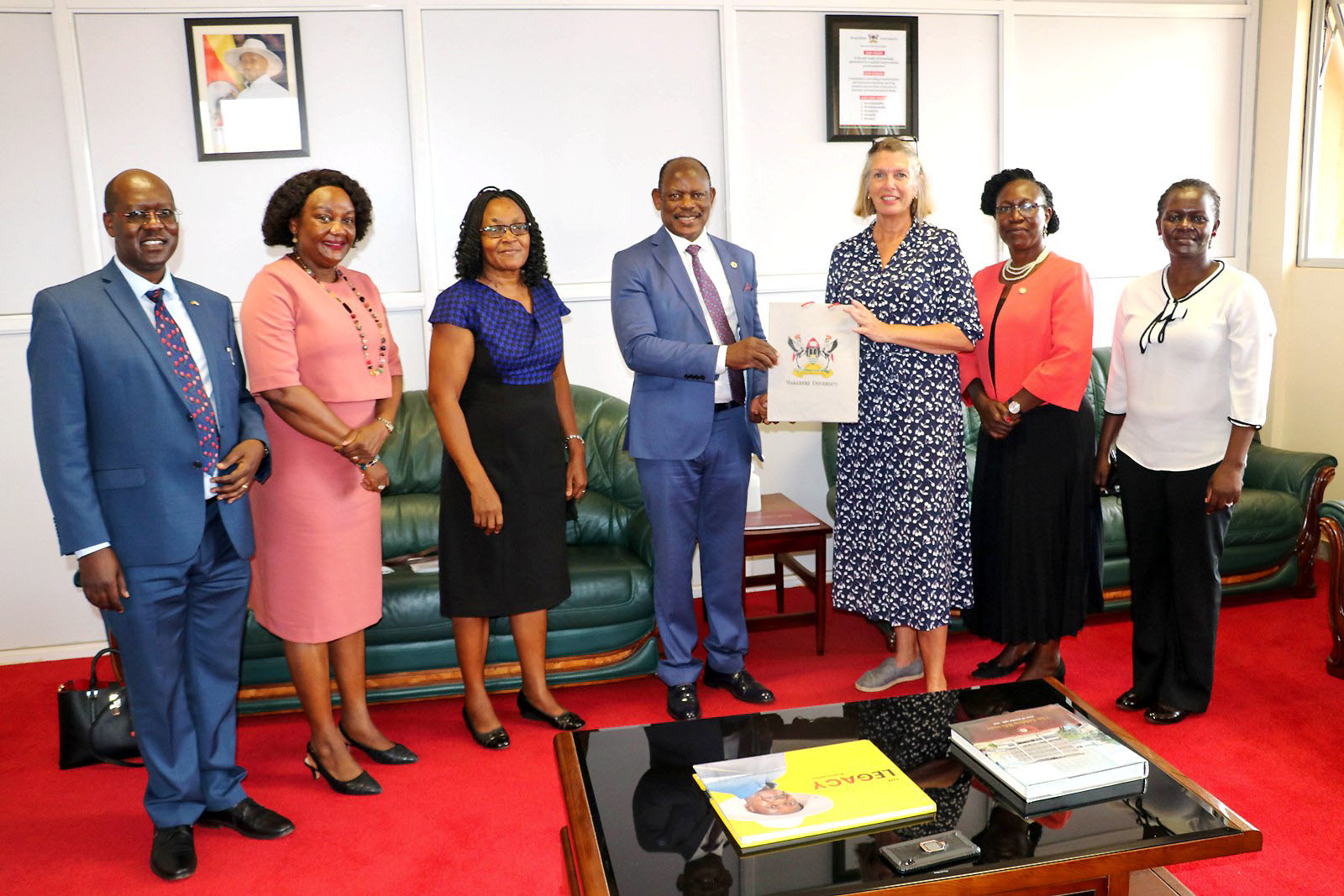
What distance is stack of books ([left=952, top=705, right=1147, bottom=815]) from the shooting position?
194cm

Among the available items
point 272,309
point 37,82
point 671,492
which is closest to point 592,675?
point 671,492

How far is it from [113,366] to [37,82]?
2.28 m

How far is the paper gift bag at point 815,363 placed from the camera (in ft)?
10.2

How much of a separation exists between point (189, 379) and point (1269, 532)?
3.92 metres

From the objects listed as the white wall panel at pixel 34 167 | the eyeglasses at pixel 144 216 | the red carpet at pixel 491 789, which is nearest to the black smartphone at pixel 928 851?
the red carpet at pixel 491 789

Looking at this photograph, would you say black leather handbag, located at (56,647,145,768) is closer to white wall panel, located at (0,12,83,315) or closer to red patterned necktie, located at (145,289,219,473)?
red patterned necktie, located at (145,289,219,473)

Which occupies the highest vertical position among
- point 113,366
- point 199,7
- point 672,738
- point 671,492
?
point 199,7

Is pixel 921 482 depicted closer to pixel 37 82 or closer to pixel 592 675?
pixel 592 675

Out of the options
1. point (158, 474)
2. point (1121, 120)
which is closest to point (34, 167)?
point (158, 474)

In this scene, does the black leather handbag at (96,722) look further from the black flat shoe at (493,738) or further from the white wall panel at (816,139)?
the white wall panel at (816,139)

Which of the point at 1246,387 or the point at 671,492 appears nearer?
the point at 1246,387

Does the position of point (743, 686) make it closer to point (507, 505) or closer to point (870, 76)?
point (507, 505)

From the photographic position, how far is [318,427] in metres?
2.69

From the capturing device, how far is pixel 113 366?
2.35 metres
